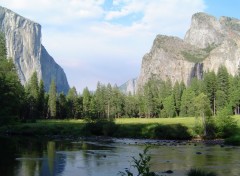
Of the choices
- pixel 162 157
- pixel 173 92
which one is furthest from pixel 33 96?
pixel 162 157

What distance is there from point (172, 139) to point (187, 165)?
121 ft

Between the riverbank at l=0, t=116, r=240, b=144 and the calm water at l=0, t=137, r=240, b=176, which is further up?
the riverbank at l=0, t=116, r=240, b=144

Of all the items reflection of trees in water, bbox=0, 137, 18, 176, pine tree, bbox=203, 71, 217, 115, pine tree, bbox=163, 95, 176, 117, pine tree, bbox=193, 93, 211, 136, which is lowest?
reflection of trees in water, bbox=0, 137, 18, 176

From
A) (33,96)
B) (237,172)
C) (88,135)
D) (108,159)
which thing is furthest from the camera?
(33,96)

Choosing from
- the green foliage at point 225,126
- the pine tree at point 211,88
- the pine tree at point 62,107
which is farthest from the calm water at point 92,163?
the pine tree at point 62,107

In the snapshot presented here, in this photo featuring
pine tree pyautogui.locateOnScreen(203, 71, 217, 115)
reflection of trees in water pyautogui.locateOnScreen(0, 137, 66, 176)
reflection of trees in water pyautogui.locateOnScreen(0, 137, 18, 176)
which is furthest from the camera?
pine tree pyautogui.locateOnScreen(203, 71, 217, 115)

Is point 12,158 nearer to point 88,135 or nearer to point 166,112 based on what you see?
point 88,135

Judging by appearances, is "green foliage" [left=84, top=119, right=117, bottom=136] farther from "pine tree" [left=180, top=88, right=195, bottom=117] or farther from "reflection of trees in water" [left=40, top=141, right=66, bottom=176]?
"pine tree" [left=180, top=88, right=195, bottom=117]

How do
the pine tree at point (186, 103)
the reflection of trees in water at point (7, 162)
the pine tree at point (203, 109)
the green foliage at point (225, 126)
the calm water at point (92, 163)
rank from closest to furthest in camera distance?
the reflection of trees in water at point (7, 162), the calm water at point (92, 163), the green foliage at point (225, 126), the pine tree at point (203, 109), the pine tree at point (186, 103)

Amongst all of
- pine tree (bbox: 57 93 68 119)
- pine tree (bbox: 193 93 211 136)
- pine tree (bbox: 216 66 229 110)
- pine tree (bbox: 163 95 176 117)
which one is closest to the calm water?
pine tree (bbox: 193 93 211 136)

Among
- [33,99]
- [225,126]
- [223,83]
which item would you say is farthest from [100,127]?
[223,83]

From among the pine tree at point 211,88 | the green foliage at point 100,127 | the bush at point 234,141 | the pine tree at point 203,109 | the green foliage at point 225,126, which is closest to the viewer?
the bush at point 234,141

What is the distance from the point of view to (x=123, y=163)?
117ft

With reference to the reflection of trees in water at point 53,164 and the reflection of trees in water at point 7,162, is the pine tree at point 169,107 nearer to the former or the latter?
the reflection of trees in water at point 53,164
